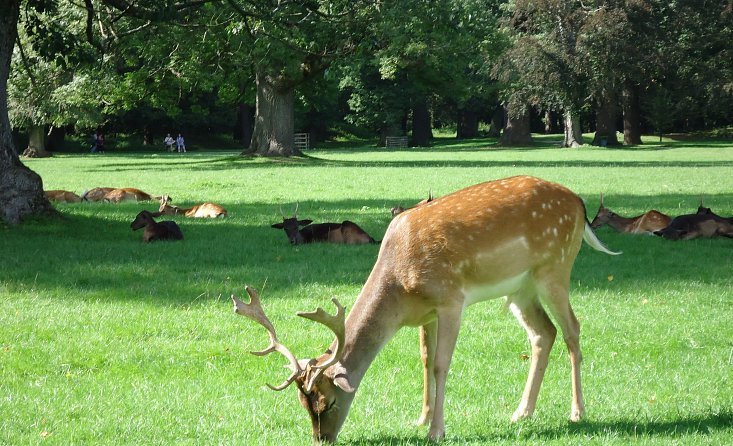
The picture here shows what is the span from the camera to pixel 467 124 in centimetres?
8275

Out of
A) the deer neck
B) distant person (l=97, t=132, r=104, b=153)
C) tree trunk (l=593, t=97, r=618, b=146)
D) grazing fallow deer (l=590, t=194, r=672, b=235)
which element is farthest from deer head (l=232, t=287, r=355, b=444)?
distant person (l=97, t=132, r=104, b=153)

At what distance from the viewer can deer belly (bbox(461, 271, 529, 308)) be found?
5797 mm

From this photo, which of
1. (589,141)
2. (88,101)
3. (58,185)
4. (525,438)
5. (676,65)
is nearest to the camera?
(525,438)

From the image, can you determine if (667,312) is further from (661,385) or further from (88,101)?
(88,101)

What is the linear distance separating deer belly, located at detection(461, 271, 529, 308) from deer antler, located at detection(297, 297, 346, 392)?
0.88 m

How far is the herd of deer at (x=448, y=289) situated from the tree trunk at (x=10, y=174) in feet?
32.2

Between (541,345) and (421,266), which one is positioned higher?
(421,266)

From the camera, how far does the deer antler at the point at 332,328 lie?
16.2 ft

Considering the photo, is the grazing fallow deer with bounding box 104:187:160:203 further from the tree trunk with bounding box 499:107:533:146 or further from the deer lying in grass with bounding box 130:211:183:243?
the tree trunk with bounding box 499:107:533:146

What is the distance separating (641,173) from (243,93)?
59.6ft

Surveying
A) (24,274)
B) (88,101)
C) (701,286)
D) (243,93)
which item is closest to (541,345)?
(701,286)

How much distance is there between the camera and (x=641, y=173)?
96.2 feet

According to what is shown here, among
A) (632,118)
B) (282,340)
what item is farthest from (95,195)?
(632,118)

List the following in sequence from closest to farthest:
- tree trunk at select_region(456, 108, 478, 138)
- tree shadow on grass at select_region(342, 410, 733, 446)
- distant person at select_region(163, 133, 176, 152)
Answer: tree shadow on grass at select_region(342, 410, 733, 446) → distant person at select_region(163, 133, 176, 152) → tree trunk at select_region(456, 108, 478, 138)
